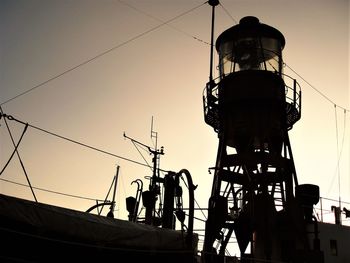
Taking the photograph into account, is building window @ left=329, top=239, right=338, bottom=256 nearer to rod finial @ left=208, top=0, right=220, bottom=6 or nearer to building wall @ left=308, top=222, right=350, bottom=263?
building wall @ left=308, top=222, right=350, bottom=263

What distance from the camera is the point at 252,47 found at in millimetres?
18812

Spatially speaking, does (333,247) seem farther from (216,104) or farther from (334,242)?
(216,104)

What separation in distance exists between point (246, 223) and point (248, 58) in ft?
21.1

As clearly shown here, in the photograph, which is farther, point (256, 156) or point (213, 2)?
point (213, 2)

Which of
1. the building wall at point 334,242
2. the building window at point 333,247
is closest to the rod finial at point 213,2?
the building wall at point 334,242

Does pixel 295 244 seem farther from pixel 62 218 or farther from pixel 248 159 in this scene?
pixel 62 218

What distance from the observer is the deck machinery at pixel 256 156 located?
53.9 feet

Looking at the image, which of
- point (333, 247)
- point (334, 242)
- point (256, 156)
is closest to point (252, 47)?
point (256, 156)

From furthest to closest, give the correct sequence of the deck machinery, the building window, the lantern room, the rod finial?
1. the rod finial
2. the lantern room
3. the building window
4. the deck machinery

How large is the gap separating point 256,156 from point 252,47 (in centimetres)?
454

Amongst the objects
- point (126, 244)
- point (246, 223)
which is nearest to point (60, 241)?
point (126, 244)

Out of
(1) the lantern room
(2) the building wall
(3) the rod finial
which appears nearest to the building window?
(2) the building wall

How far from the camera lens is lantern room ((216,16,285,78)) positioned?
18.7 m

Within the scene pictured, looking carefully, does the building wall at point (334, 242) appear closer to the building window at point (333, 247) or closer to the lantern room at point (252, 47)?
the building window at point (333, 247)
